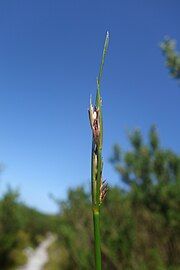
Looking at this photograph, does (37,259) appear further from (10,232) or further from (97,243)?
(97,243)

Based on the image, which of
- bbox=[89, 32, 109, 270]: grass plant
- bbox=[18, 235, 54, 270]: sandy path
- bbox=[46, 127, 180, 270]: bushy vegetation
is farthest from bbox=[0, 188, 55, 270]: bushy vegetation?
bbox=[89, 32, 109, 270]: grass plant

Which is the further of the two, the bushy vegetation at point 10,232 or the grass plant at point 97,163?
the bushy vegetation at point 10,232

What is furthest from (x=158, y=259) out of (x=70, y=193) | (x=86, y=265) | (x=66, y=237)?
(x=70, y=193)

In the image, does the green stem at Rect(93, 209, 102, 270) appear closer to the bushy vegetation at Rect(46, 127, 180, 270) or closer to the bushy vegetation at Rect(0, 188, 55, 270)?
the bushy vegetation at Rect(46, 127, 180, 270)

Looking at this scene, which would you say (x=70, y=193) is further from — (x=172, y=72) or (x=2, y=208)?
(x=172, y=72)

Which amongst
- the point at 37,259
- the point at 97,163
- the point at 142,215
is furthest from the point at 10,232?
the point at 97,163

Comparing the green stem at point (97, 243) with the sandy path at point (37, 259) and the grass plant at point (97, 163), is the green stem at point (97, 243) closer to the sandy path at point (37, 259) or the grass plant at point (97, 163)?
the grass plant at point (97, 163)

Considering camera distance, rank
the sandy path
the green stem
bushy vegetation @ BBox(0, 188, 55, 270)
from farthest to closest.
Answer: the sandy path < bushy vegetation @ BBox(0, 188, 55, 270) < the green stem

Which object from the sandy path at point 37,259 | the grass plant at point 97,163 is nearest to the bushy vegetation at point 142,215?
the grass plant at point 97,163
